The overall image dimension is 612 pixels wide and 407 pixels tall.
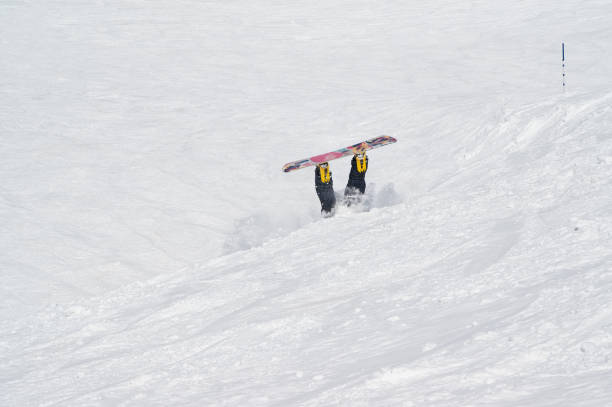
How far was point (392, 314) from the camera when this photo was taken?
7129 mm

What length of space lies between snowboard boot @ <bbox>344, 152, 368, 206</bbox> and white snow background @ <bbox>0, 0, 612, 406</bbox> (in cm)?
138

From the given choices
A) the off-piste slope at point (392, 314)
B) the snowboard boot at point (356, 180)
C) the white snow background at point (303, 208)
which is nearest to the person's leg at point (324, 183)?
the snowboard boot at point (356, 180)

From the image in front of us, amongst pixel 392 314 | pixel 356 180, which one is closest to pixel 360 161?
pixel 356 180

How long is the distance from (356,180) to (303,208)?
9.29ft

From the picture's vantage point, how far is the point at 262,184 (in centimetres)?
1817

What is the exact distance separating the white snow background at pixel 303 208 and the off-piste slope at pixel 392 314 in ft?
0.11

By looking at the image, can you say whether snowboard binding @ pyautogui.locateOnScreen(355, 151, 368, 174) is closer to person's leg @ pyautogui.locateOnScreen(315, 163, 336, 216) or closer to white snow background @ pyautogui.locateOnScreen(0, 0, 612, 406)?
person's leg @ pyautogui.locateOnScreen(315, 163, 336, 216)

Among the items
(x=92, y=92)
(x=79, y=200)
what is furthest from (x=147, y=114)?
(x=79, y=200)

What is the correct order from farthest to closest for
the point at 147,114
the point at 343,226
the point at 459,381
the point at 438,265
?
the point at 147,114, the point at 343,226, the point at 438,265, the point at 459,381

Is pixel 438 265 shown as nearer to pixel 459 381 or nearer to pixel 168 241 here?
pixel 459 381

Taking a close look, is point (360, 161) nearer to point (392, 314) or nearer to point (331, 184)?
point (331, 184)

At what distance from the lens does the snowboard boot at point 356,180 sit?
1383cm

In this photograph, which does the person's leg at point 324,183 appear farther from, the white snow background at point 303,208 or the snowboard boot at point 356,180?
the white snow background at point 303,208

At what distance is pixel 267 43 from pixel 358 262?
78.0 ft
